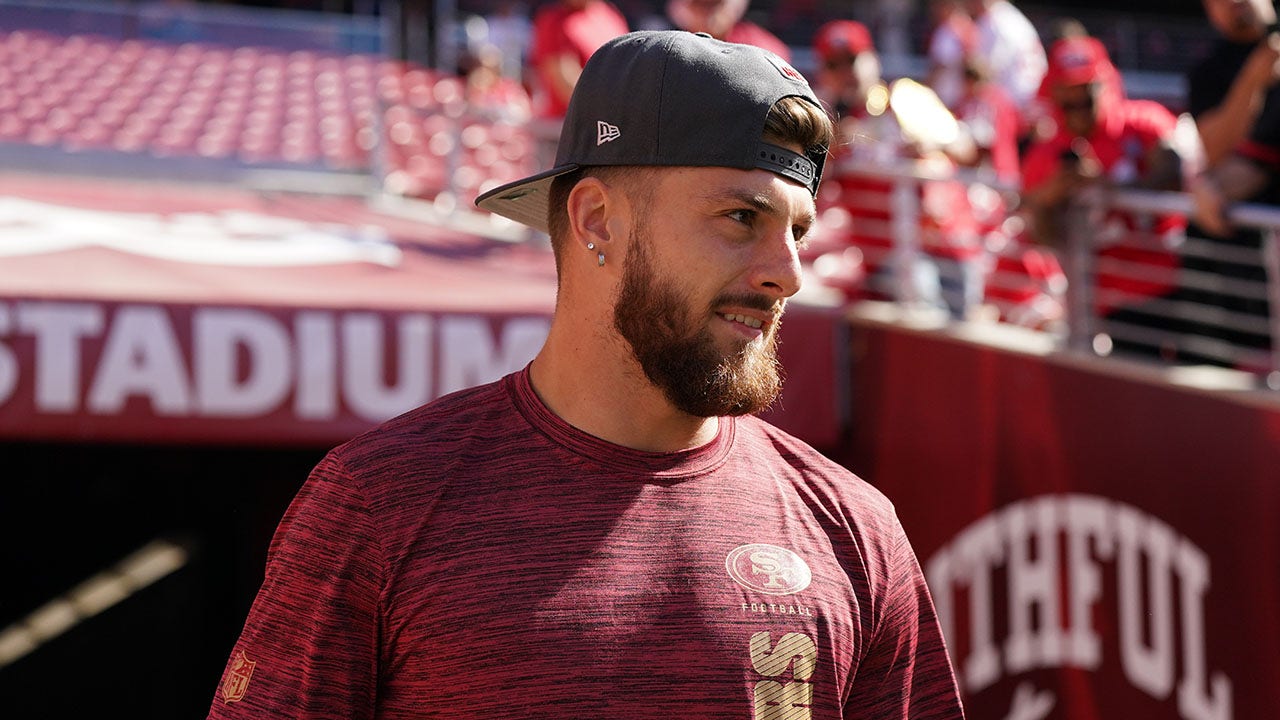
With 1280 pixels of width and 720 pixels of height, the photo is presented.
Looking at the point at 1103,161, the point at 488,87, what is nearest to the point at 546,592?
the point at 1103,161

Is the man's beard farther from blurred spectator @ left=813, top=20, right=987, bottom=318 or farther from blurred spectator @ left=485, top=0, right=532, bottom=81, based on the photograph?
blurred spectator @ left=485, top=0, right=532, bottom=81

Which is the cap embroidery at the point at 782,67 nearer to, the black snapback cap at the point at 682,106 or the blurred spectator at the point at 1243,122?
the black snapback cap at the point at 682,106

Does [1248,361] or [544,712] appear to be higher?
[544,712]

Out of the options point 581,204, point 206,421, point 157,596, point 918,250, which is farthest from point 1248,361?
point 157,596

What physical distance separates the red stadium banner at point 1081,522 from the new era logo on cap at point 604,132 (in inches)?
108

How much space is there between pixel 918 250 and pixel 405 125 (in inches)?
266

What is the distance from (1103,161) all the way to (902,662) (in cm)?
346

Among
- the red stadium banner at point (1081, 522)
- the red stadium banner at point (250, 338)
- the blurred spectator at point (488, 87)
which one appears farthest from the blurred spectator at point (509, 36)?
the red stadium banner at point (1081, 522)

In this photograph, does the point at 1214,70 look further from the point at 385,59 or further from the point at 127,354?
the point at 385,59

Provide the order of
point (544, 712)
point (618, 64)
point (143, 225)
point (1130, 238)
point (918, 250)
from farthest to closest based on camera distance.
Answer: point (143, 225) < point (918, 250) < point (1130, 238) < point (618, 64) < point (544, 712)

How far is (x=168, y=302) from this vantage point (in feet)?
17.3

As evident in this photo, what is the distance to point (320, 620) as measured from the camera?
1.42 meters

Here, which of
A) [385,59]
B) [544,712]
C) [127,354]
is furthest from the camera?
[385,59]

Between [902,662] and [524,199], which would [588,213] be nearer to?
[524,199]
